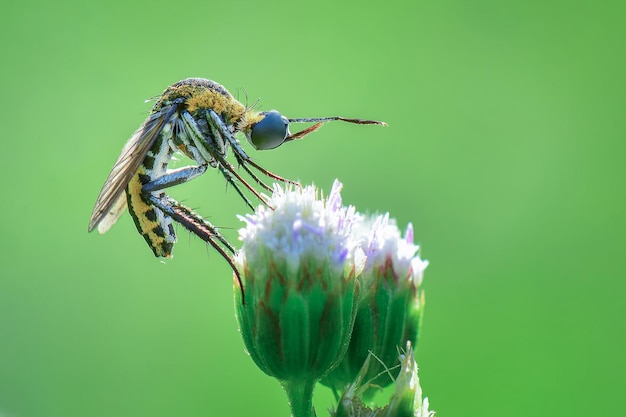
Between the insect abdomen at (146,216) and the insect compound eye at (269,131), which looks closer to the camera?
the insect abdomen at (146,216)

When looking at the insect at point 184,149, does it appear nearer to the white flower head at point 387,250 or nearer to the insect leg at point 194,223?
the insect leg at point 194,223

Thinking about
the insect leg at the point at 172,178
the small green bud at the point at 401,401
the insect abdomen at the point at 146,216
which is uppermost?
the insect leg at the point at 172,178

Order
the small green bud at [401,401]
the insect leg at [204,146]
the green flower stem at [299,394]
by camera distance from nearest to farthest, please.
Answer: the small green bud at [401,401], the green flower stem at [299,394], the insect leg at [204,146]

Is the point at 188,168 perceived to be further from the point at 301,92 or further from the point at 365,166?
the point at 301,92

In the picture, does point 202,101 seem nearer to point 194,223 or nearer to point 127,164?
point 127,164

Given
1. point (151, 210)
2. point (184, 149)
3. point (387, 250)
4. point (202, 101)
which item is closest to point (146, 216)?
point (151, 210)

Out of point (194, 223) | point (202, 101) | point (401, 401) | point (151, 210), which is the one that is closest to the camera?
point (401, 401)

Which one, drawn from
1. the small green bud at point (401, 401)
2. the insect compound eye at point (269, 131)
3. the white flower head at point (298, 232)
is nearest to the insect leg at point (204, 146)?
the insect compound eye at point (269, 131)
